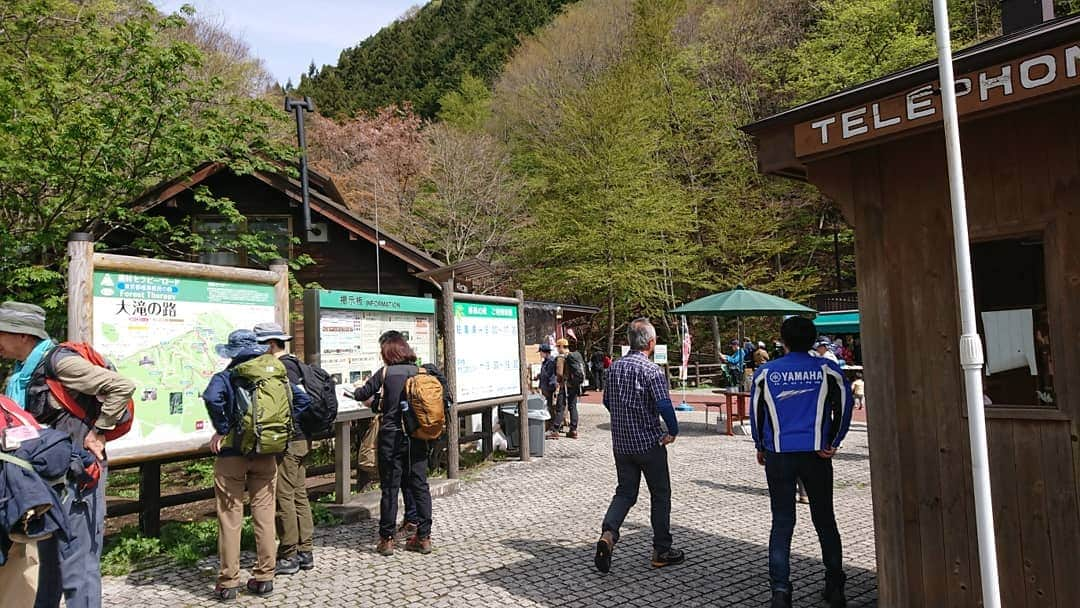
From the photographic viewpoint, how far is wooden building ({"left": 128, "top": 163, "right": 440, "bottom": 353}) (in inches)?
564

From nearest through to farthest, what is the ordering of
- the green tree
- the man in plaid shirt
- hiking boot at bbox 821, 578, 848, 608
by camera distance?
hiking boot at bbox 821, 578, 848, 608 → the man in plaid shirt → the green tree

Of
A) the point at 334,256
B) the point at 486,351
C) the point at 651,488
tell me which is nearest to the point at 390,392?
the point at 651,488

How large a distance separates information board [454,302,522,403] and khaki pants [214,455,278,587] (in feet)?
13.3

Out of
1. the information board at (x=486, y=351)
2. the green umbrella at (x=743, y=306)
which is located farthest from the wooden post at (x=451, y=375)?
the green umbrella at (x=743, y=306)

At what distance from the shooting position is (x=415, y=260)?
46.9ft

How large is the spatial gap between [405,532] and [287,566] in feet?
3.72

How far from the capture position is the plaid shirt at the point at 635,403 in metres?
4.98

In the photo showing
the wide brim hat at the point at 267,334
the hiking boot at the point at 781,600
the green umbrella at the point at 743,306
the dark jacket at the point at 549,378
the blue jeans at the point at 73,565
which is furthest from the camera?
the dark jacket at the point at 549,378

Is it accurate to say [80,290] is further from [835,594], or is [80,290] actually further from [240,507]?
[835,594]

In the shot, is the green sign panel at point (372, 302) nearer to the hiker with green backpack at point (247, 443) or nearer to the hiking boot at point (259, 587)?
the hiker with green backpack at point (247, 443)

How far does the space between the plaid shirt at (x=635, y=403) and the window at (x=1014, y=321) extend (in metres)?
2.00

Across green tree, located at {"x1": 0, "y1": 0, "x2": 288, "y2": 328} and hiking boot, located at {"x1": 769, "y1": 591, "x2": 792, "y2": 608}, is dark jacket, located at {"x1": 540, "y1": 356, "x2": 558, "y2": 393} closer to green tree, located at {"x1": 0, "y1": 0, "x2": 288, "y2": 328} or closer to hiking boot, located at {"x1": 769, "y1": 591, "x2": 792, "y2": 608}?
green tree, located at {"x1": 0, "y1": 0, "x2": 288, "y2": 328}

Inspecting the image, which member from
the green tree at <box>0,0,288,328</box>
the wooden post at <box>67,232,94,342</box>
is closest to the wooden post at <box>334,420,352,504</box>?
the wooden post at <box>67,232,94,342</box>

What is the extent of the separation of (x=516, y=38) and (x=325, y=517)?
48.7 m
